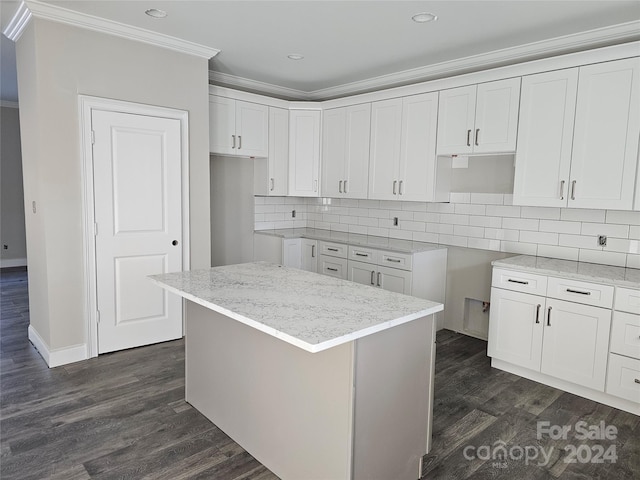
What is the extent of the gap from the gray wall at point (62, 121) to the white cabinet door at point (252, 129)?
0.96 metres

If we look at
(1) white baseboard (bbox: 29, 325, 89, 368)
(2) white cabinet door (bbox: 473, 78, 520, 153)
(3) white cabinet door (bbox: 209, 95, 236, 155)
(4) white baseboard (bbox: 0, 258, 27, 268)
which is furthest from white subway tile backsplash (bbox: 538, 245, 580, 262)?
(4) white baseboard (bbox: 0, 258, 27, 268)

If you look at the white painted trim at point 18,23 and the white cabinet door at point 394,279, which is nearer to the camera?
the white painted trim at point 18,23

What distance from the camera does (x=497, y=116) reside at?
374 cm

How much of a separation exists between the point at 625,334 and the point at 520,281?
753 mm

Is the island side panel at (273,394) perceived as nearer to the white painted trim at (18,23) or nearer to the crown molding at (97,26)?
the crown molding at (97,26)

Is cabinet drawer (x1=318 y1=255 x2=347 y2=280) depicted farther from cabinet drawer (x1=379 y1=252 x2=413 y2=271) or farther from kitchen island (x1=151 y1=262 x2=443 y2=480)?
kitchen island (x1=151 y1=262 x2=443 y2=480)

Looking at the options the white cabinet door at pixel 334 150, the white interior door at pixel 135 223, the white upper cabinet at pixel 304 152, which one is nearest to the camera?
the white interior door at pixel 135 223

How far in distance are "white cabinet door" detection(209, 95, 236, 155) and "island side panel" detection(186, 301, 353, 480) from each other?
2.31m

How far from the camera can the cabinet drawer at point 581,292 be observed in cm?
300

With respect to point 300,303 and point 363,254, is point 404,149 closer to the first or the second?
point 363,254

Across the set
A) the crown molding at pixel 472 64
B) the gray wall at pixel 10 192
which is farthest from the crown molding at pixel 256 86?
the gray wall at pixel 10 192

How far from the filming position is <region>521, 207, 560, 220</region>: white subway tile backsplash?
379cm

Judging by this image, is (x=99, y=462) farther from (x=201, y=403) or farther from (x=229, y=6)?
(x=229, y=6)

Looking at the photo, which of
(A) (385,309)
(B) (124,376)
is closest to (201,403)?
(B) (124,376)
